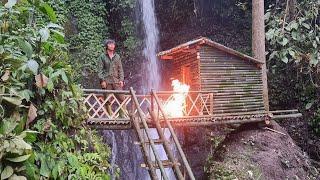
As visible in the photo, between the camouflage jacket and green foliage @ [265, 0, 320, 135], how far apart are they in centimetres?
493

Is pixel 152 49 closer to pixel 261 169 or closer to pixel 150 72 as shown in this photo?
pixel 150 72

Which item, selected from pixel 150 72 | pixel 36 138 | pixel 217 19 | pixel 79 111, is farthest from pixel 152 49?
pixel 36 138

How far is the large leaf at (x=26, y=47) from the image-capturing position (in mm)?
3922

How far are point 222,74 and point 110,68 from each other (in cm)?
402

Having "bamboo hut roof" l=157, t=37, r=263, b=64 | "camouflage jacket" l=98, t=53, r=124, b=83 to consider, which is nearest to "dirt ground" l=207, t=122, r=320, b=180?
"bamboo hut roof" l=157, t=37, r=263, b=64

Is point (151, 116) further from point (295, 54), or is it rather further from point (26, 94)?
Answer: point (295, 54)

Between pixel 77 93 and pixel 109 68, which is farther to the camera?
pixel 109 68

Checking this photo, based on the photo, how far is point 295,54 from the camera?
11.9 m

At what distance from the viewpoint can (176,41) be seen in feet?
55.3

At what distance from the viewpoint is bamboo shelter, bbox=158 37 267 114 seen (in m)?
11.2

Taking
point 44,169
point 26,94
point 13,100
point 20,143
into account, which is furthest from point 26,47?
point 44,169

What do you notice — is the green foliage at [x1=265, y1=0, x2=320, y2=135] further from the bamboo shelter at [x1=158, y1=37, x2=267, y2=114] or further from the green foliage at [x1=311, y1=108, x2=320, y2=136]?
the bamboo shelter at [x1=158, y1=37, x2=267, y2=114]

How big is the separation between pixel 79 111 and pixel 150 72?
1097 centimetres

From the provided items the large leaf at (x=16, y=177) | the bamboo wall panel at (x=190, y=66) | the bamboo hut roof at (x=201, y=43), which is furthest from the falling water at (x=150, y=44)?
the large leaf at (x=16, y=177)
